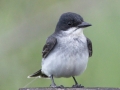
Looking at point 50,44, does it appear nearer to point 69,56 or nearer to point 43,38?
point 69,56

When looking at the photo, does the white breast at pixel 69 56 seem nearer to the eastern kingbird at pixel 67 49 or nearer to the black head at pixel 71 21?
the eastern kingbird at pixel 67 49

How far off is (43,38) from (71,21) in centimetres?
233

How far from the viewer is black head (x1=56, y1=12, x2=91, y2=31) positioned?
7.07 meters

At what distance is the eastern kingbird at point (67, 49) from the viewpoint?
23.2 feet

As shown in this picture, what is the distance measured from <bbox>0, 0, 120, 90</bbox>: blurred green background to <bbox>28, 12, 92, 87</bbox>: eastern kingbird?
1.43 metres

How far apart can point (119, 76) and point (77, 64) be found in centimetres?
221

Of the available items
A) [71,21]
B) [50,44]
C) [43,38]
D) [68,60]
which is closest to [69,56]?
[68,60]

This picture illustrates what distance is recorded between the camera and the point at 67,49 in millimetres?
7102

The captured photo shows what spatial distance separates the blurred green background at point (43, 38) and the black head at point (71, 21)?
1.54m

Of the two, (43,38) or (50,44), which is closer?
(50,44)

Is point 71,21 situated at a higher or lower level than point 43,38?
higher

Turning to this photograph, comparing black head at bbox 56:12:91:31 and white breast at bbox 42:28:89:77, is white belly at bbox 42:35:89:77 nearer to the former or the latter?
white breast at bbox 42:28:89:77

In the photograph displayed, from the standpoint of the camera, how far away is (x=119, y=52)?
949 centimetres

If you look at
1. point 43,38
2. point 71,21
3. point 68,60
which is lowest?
point 43,38
